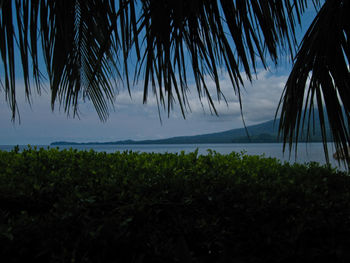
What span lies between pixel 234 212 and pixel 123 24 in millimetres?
1675

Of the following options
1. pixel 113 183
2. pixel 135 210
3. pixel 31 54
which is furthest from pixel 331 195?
pixel 31 54

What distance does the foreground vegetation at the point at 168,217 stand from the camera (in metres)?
1.72

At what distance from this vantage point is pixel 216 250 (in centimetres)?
192

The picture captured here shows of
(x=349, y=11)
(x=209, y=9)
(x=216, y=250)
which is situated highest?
(x=349, y=11)

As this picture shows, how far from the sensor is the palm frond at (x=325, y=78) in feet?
7.36

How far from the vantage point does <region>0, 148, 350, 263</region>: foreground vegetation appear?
172 cm

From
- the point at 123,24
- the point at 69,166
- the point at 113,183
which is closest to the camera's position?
the point at 123,24

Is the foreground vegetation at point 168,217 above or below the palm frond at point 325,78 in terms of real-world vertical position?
below

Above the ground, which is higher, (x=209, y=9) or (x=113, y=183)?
(x=209, y=9)

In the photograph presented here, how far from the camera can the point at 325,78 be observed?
2363 millimetres

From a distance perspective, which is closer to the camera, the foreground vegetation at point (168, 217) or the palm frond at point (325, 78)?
the foreground vegetation at point (168, 217)

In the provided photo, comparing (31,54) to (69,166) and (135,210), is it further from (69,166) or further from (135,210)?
(69,166)

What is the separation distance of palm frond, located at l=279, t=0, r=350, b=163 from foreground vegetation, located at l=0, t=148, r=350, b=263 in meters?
0.57

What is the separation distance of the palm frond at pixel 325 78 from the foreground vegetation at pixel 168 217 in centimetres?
57
